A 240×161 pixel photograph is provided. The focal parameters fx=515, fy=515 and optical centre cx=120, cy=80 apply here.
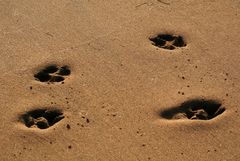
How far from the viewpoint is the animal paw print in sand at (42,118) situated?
11.5 feet

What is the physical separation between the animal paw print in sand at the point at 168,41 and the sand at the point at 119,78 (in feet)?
0.15

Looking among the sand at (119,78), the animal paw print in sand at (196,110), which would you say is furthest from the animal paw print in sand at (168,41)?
the animal paw print in sand at (196,110)

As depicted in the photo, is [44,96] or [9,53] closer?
[44,96]

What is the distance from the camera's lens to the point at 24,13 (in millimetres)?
4395

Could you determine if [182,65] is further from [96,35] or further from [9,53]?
[9,53]

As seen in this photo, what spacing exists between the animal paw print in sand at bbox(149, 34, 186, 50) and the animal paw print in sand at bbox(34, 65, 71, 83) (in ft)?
2.49

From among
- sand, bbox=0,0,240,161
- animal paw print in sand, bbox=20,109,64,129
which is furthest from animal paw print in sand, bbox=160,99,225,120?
animal paw print in sand, bbox=20,109,64,129

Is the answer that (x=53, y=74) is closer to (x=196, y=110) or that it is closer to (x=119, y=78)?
(x=119, y=78)

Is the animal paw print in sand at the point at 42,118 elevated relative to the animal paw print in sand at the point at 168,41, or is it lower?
lower

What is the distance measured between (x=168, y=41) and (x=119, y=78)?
0.57m

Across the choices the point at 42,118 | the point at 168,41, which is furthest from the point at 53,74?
the point at 168,41

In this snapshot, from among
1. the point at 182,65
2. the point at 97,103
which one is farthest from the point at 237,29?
the point at 97,103

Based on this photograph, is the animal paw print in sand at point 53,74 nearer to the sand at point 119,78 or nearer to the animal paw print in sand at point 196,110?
the sand at point 119,78

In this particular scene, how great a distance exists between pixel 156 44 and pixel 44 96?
1012mm
